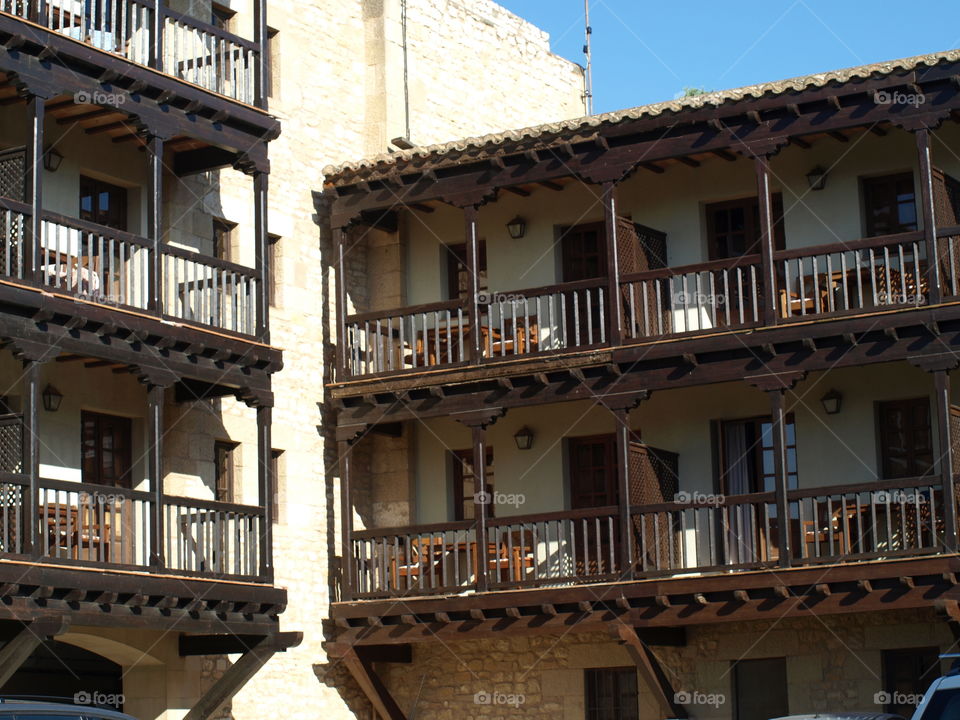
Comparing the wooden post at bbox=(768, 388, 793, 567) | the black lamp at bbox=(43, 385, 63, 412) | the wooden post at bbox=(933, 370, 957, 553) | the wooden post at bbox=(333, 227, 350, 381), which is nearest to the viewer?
the wooden post at bbox=(933, 370, 957, 553)

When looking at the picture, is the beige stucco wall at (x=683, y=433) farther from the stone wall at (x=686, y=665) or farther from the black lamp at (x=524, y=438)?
the stone wall at (x=686, y=665)

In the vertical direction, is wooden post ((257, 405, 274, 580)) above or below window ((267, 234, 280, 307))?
below

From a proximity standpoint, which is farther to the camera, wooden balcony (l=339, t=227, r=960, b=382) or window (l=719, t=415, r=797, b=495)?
window (l=719, t=415, r=797, b=495)

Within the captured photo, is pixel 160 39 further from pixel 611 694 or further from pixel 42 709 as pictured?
pixel 42 709

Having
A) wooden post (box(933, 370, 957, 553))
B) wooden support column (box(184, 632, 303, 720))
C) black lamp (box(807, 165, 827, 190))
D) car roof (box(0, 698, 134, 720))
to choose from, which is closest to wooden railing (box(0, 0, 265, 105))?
wooden support column (box(184, 632, 303, 720))

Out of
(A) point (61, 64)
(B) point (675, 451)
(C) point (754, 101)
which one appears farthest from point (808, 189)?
(A) point (61, 64)

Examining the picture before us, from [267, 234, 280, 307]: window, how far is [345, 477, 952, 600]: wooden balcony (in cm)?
322

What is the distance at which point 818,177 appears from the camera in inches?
811

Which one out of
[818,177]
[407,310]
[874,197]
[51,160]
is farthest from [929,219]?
[51,160]

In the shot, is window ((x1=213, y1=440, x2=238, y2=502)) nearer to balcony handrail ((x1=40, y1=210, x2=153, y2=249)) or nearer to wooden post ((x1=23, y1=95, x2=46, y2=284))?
balcony handrail ((x1=40, y1=210, x2=153, y2=249))

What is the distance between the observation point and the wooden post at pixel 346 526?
69.9 feet

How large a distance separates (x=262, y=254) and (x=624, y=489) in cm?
499

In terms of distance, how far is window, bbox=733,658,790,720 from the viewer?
20.1m

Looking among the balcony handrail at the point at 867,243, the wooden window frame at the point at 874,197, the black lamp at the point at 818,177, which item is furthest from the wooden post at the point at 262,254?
the wooden window frame at the point at 874,197
